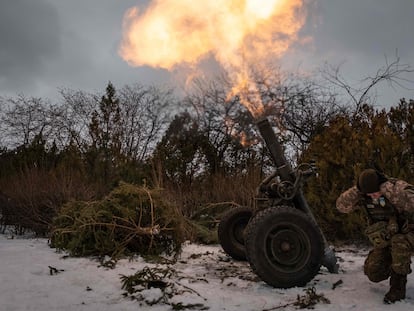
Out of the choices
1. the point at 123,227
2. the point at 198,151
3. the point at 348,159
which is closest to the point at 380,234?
the point at 348,159

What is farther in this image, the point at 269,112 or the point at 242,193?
the point at 269,112

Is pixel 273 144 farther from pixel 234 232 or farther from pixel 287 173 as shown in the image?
pixel 234 232

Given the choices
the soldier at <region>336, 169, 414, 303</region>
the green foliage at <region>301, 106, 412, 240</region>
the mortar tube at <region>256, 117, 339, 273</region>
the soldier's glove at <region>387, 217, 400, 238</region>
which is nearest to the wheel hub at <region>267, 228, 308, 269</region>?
the mortar tube at <region>256, 117, 339, 273</region>

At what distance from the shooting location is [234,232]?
556cm

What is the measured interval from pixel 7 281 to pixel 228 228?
281cm

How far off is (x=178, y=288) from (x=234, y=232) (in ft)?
6.26

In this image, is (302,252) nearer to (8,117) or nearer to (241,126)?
(241,126)

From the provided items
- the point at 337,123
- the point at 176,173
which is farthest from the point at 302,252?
the point at 176,173

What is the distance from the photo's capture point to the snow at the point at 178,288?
3311mm

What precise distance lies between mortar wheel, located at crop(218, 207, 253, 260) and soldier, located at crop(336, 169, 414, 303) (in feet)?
6.62

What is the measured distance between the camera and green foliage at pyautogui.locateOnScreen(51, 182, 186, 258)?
5629mm

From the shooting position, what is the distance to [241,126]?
62.3ft

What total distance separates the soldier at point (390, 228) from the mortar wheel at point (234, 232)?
2.02m

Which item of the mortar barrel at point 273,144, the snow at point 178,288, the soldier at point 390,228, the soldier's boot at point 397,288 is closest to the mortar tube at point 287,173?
the mortar barrel at point 273,144
